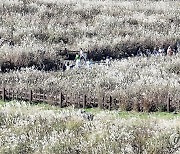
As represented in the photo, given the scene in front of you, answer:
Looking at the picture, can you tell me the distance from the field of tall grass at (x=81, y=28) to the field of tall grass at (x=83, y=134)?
36.8ft

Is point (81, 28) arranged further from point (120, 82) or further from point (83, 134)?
point (83, 134)

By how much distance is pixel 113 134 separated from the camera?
44.1ft

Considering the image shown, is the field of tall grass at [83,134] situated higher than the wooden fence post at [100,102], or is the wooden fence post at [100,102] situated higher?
the field of tall grass at [83,134]

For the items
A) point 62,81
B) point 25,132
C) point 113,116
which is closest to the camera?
point 25,132

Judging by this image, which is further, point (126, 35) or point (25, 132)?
point (126, 35)

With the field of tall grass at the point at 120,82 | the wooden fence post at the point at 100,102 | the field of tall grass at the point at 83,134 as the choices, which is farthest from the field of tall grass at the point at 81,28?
the field of tall grass at the point at 83,134

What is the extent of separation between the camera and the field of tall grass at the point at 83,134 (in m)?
13.0

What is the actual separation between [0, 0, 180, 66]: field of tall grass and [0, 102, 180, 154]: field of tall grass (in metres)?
11.2

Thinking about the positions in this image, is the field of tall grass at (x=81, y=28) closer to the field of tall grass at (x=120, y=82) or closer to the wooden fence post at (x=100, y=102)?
the field of tall grass at (x=120, y=82)

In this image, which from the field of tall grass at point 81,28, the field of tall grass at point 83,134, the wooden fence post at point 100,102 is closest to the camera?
the field of tall grass at point 83,134

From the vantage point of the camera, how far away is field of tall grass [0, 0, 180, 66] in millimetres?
30188

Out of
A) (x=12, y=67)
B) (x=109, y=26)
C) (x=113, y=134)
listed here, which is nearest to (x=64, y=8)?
(x=109, y=26)

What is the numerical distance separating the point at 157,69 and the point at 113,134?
11.6 meters

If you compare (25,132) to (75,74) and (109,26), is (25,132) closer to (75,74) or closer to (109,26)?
(75,74)
